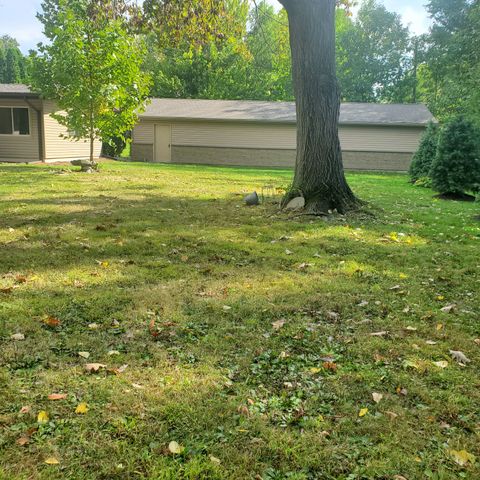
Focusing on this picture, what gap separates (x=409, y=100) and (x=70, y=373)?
4756 cm

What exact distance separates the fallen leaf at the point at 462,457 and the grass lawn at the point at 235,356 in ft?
0.04

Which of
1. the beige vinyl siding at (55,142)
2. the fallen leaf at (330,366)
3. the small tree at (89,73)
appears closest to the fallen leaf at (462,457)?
the fallen leaf at (330,366)

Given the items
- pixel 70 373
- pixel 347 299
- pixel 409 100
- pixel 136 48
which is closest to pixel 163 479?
pixel 70 373

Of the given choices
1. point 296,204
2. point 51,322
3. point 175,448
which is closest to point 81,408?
point 175,448

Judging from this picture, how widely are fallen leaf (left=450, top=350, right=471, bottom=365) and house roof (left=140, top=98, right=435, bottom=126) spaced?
2175cm

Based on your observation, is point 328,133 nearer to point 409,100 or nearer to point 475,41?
point 475,41

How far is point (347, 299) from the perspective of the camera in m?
4.23

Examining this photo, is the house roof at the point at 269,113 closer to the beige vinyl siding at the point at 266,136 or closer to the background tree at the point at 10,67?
the beige vinyl siding at the point at 266,136

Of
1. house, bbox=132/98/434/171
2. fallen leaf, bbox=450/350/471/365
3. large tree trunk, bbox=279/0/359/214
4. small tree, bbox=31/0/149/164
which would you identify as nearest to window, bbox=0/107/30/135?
small tree, bbox=31/0/149/164

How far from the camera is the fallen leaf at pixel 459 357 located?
3113mm

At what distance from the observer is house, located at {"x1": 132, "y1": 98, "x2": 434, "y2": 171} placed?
24.1 metres

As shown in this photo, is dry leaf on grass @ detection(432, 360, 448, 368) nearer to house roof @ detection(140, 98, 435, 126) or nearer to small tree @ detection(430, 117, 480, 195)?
small tree @ detection(430, 117, 480, 195)

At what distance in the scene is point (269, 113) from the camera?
25.3 m

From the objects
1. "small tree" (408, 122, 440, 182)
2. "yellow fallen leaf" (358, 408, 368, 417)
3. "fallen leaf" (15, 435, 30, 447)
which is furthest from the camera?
"small tree" (408, 122, 440, 182)
